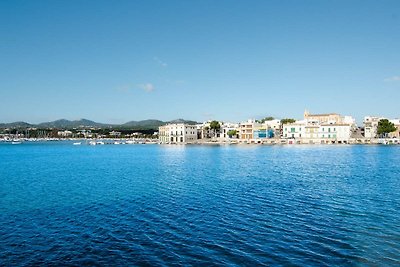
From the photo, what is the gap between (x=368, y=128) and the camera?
12675cm

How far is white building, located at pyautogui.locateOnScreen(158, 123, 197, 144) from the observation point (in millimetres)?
137750

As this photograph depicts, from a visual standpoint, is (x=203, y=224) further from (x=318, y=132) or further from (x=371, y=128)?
(x=371, y=128)

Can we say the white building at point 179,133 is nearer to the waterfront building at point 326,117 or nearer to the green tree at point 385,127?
the waterfront building at point 326,117

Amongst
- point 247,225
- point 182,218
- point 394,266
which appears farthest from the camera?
point 182,218

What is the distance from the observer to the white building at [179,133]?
13775 cm

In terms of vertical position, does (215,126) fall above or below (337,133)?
above

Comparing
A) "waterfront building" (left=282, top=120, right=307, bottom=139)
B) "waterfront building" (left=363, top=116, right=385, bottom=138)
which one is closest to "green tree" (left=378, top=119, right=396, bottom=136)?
"waterfront building" (left=363, top=116, right=385, bottom=138)

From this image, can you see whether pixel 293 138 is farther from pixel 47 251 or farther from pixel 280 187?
pixel 47 251

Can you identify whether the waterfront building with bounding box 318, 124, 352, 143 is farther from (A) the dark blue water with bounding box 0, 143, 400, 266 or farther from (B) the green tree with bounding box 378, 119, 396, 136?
(A) the dark blue water with bounding box 0, 143, 400, 266

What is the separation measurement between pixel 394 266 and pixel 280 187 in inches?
613

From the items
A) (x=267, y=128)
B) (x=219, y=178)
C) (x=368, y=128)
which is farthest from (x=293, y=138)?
(x=219, y=178)

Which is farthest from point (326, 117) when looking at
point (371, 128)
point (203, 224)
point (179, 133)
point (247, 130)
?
point (203, 224)

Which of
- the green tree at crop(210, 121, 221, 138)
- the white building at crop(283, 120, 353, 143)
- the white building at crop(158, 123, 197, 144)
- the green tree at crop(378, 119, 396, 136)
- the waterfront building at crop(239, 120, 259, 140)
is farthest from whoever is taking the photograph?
the green tree at crop(210, 121, 221, 138)

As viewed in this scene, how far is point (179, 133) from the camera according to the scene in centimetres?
13788
